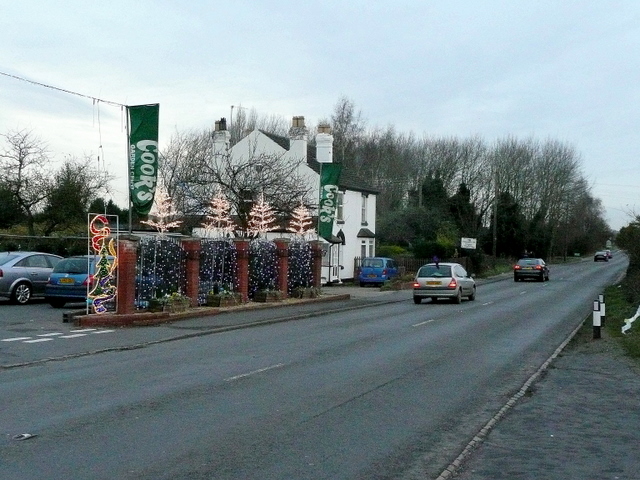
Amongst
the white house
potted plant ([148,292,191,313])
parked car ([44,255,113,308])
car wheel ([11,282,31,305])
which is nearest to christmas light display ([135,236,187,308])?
potted plant ([148,292,191,313])

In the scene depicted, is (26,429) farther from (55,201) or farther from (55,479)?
(55,201)

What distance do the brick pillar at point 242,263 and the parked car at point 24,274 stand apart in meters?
5.69

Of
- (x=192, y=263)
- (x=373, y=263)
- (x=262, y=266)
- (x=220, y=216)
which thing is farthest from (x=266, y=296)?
(x=373, y=263)

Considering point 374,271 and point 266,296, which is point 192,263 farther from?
point 374,271

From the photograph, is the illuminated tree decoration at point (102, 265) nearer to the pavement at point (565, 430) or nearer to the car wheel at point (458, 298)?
the pavement at point (565, 430)

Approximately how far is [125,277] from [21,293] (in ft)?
19.4

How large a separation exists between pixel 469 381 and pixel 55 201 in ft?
104

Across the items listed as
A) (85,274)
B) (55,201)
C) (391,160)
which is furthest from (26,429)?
(391,160)

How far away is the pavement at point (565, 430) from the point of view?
7074 millimetres

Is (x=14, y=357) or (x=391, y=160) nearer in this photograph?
(x=14, y=357)

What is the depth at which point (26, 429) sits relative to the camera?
26.7 ft

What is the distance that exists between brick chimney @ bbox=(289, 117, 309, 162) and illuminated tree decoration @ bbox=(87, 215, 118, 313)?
2642 cm

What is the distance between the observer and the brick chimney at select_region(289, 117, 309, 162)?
4603 cm

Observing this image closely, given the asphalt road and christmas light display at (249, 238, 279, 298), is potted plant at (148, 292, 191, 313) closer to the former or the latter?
the asphalt road
